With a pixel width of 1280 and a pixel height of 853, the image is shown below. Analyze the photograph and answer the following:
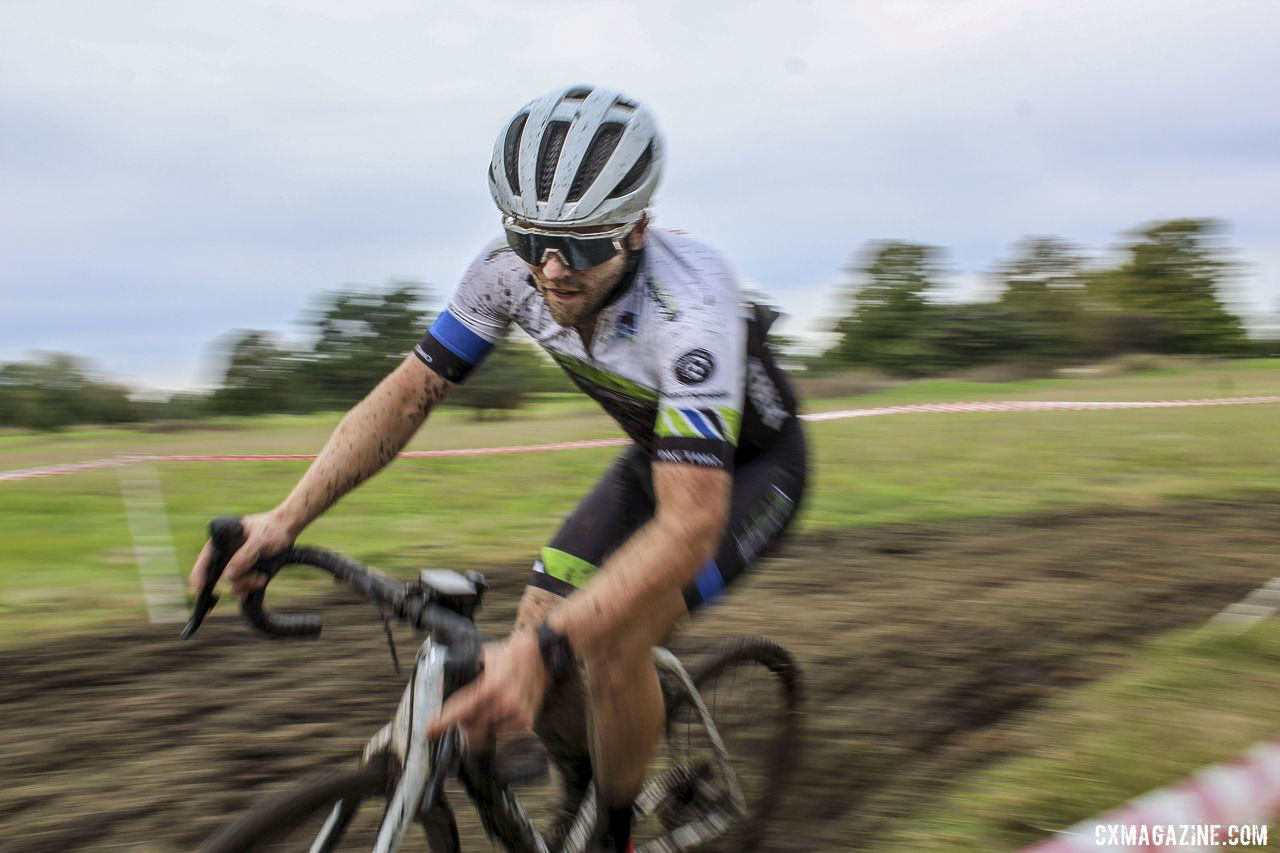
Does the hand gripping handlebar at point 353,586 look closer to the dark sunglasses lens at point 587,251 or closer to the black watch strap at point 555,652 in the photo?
the black watch strap at point 555,652

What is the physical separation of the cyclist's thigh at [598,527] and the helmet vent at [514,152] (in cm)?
115

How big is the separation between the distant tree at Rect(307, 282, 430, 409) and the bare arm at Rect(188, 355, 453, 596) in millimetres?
14341

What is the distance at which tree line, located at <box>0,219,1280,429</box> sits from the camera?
48.0 feet

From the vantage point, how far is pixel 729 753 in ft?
12.2

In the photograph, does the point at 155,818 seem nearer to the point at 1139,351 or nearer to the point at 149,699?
the point at 149,699

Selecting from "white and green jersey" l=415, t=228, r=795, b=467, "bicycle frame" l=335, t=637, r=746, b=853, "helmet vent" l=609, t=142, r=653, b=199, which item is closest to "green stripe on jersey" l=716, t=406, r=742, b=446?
"white and green jersey" l=415, t=228, r=795, b=467

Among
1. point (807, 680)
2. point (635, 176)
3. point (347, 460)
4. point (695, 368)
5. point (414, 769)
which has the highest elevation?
point (635, 176)

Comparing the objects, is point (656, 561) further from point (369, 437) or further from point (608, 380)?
point (369, 437)

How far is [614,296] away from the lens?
9.32ft

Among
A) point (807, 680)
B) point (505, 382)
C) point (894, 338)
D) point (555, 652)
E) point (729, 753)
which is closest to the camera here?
point (555, 652)

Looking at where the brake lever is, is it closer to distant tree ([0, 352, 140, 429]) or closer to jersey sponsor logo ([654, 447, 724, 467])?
jersey sponsor logo ([654, 447, 724, 467])

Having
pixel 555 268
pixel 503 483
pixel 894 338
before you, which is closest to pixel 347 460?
pixel 555 268

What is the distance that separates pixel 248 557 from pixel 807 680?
304 cm

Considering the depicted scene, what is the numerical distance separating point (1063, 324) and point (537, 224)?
2509 centimetres
